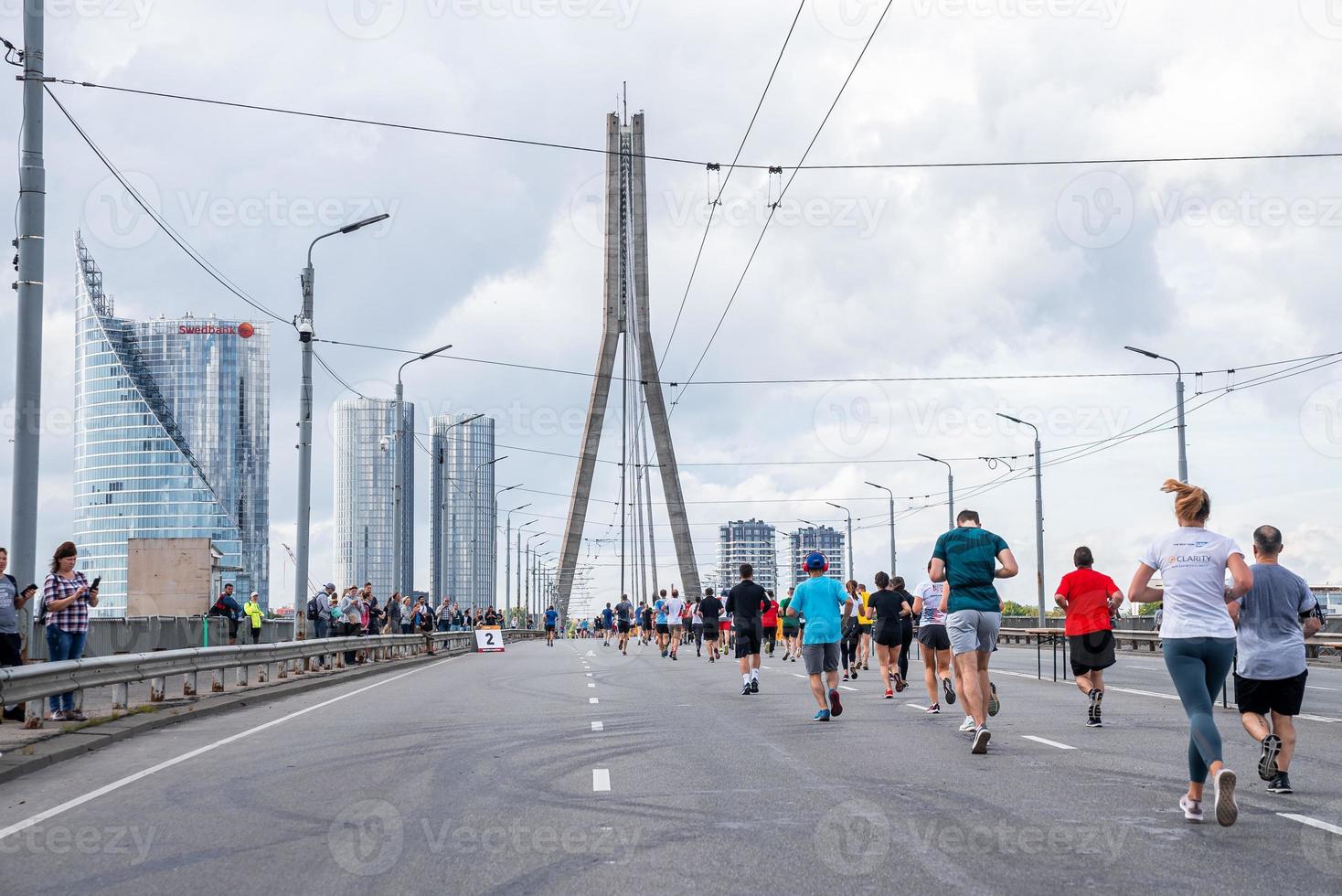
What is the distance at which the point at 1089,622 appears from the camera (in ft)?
51.8

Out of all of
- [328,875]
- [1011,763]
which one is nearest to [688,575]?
[1011,763]

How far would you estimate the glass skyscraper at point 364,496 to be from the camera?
292 feet

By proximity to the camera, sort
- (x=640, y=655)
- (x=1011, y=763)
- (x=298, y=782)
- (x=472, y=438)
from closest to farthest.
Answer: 1. (x=298, y=782)
2. (x=1011, y=763)
3. (x=640, y=655)
4. (x=472, y=438)

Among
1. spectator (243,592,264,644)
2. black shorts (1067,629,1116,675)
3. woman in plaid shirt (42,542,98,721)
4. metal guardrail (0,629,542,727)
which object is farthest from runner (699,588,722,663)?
woman in plaid shirt (42,542,98,721)

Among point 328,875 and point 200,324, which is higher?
point 200,324

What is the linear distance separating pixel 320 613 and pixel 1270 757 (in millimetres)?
27182

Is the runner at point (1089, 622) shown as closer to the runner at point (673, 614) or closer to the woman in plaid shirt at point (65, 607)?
the woman in plaid shirt at point (65, 607)

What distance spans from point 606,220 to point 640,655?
33.1 m

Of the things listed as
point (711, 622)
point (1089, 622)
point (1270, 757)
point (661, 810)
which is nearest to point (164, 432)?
point (711, 622)

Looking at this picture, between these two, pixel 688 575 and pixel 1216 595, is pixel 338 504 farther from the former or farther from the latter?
pixel 1216 595

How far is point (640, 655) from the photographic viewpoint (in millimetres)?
40844

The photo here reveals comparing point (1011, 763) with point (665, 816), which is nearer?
point (665, 816)

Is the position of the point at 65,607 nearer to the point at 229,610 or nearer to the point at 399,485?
the point at 229,610

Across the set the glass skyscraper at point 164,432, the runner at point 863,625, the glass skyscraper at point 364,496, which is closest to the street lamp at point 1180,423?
the runner at point 863,625
